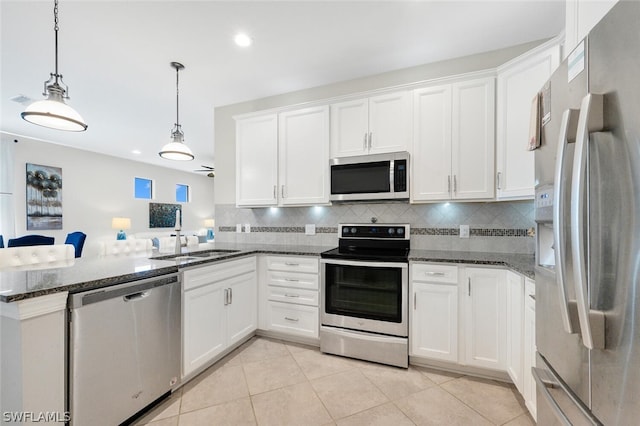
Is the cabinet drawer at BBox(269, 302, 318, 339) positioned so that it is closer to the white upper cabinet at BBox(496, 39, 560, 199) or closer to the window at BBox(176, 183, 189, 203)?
the white upper cabinet at BBox(496, 39, 560, 199)

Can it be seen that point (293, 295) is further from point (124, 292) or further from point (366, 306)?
point (124, 292)

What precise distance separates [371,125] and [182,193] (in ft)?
25.7

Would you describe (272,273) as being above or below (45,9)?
below

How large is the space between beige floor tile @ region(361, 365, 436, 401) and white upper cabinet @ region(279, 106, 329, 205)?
163 centimetres

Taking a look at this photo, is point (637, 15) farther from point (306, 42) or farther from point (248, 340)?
point (248, 340)

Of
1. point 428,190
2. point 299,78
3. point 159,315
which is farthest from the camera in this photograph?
point 299,78

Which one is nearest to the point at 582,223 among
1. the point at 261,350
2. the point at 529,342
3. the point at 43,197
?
the point at 529,342

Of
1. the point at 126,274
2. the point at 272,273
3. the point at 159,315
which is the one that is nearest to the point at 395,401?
the point at 272,273

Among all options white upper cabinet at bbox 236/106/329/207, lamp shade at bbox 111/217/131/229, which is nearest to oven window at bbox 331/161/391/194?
white upper cabinet at bbox 236/106/329/207

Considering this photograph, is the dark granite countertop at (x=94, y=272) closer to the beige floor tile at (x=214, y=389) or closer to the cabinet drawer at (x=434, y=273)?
the cabinet drawer at (x=434, y=273)

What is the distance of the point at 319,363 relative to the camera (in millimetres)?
2383

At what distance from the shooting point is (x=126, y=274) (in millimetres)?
1608

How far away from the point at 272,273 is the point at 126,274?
1402 mm

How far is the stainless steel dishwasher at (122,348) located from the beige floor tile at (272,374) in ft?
1.84
